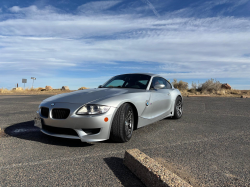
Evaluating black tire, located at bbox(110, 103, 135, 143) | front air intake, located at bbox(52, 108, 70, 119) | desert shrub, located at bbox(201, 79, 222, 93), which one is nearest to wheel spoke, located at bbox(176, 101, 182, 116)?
black tire, located at bbox(110, 103, 135, 143)

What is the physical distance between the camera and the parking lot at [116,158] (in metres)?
2.35

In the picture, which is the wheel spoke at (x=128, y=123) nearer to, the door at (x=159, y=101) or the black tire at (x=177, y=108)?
the door at (x=159, y=101)

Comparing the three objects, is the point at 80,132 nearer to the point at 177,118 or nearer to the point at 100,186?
the point at 100,186

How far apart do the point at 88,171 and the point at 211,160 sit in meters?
1.77

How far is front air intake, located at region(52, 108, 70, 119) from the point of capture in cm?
345

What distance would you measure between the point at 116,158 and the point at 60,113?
4.27 ft

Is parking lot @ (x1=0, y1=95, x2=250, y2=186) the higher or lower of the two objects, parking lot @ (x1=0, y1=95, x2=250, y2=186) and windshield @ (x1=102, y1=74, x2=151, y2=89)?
the lower

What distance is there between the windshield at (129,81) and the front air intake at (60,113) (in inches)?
77.5

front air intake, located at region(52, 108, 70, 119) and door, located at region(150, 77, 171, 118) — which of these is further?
door, located at region(150, 77, 171, 118)

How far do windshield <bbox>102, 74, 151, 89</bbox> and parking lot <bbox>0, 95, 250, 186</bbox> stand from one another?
3.74ft

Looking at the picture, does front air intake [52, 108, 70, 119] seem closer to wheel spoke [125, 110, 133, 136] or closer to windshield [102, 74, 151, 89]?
wheel spoke [125, 110, 133, 136]

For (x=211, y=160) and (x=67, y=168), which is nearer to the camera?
(x=67, y=168)

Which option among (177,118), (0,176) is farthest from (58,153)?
(177,118)

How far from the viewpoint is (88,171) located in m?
2.53
